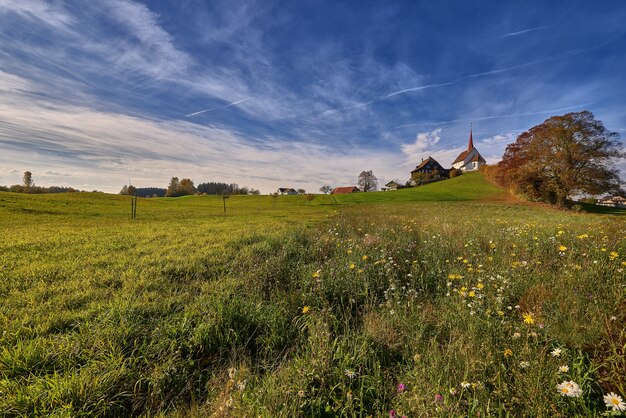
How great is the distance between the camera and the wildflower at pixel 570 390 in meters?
1.83

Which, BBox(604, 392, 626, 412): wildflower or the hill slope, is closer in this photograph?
BBox(604, 392, 626, 412): wildflower

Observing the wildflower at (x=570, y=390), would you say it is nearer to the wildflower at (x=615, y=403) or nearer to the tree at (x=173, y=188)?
the wildflower at (x=615, y=403)

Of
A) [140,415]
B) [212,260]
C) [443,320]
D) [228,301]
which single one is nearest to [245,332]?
[228,301]

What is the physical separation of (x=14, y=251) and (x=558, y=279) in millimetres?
14786

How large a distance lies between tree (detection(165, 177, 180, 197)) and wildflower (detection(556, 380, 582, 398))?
11709 centimetres

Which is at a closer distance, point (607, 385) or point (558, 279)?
point (607, 385)

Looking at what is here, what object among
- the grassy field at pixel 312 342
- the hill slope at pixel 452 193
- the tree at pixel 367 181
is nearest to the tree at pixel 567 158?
the hill slope at pixel 452 193

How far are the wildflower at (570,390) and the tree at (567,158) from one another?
42452 millimetres

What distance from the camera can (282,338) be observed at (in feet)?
11.8

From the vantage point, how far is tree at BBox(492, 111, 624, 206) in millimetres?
30688

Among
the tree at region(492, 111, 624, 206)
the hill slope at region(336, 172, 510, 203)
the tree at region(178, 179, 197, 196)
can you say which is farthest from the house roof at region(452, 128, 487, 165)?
the tree at region(178, 179, 197, 196)

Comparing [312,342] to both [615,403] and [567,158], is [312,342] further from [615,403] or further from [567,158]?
[567,158]

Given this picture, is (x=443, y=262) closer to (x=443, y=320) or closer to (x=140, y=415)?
(x=443, y=320)

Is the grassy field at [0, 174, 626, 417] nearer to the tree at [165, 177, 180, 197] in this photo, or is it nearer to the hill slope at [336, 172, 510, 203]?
the hill slope at [336, 172, 510, 203]
